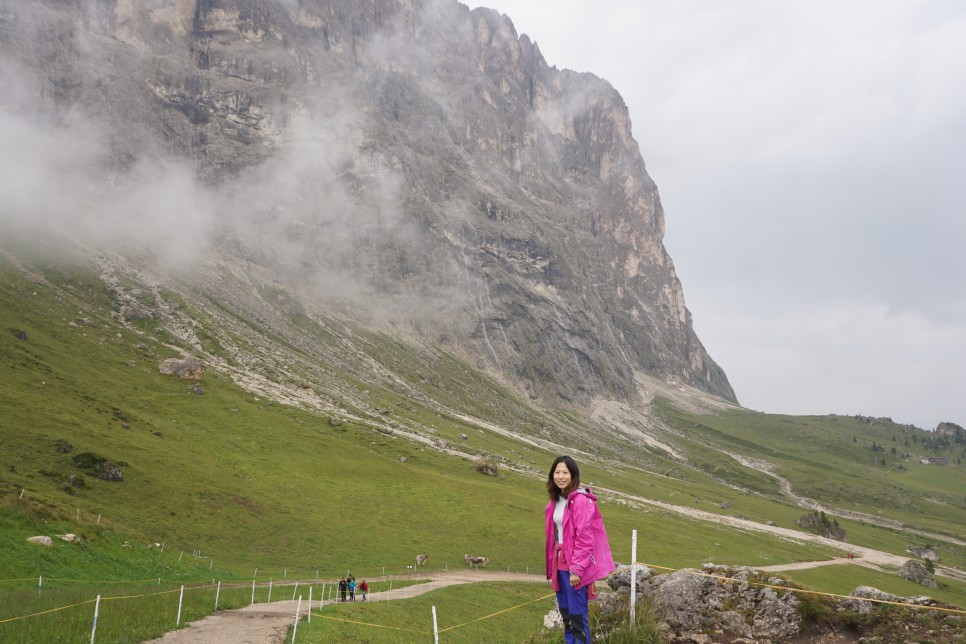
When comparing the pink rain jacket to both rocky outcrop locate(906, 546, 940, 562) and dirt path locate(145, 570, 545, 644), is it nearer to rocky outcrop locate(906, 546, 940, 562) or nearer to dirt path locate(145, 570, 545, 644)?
dirt path locate(145, 570, 545, 644)

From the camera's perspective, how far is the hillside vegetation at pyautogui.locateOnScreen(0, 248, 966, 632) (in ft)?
162

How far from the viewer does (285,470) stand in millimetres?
84250

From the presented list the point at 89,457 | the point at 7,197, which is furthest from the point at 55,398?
the point at 7,197

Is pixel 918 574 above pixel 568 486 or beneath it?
beneath

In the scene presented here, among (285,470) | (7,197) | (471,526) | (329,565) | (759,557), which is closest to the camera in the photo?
(329,565)

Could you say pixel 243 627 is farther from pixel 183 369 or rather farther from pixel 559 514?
pixel 183 369

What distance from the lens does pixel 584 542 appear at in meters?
9.70

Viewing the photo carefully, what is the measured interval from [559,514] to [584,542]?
771mm

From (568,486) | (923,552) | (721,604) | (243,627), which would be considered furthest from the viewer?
(923,552)

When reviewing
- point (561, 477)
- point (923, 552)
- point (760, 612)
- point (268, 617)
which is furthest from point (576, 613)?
point (923, 552)

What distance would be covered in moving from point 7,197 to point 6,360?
474 ft

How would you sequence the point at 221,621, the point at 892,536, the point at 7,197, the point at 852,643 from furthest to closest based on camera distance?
the point at 7,197 → the point at 892,536 → the point at 221,621 → the point at 852,643

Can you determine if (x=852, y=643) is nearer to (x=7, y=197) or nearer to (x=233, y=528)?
(x=233, y=528)

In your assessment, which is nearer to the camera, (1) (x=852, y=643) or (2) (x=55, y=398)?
(1) (x=852, y=643)
